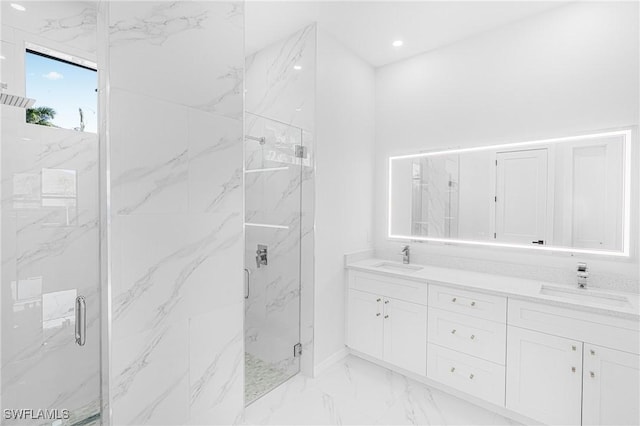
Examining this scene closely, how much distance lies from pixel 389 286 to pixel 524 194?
136 cm

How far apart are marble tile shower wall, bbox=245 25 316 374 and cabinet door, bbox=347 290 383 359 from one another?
480mm

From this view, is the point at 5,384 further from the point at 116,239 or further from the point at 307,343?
the point at 307,343

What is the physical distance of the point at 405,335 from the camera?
2557 millimetres

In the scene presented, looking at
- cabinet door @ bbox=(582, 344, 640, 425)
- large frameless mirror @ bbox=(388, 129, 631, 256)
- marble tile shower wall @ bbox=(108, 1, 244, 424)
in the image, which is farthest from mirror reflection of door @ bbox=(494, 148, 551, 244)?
marble tile shower wall @ bbox=(108, 1, 244, 424)

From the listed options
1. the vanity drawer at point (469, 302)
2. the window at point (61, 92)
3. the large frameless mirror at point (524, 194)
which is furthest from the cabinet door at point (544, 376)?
the window at point (61, 92)

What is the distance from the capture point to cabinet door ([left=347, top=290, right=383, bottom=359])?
8.93ft

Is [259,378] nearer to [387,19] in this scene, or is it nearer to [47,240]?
[47,240]

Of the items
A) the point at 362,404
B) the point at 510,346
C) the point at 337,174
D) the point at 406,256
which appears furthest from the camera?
the point at 406,256

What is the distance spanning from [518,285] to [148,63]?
2.82 m

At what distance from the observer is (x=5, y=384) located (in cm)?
151

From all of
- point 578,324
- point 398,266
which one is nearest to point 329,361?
point 398,266

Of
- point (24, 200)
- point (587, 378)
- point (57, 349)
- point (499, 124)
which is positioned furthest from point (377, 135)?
point (57, 349)

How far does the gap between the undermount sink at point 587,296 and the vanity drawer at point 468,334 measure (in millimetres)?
479

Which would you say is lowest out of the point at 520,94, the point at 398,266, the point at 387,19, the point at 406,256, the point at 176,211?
the point at 398,266
